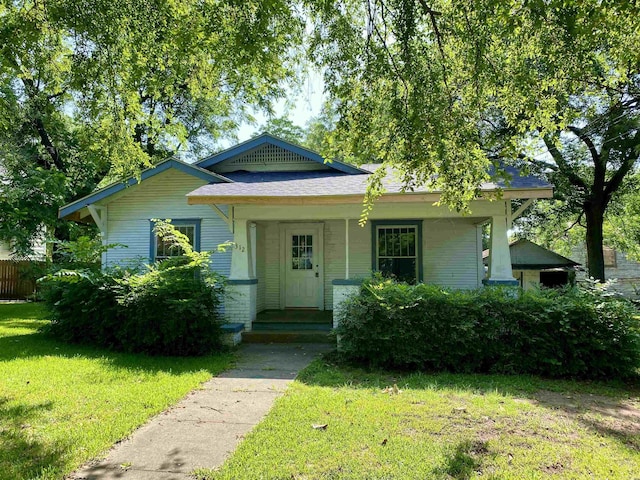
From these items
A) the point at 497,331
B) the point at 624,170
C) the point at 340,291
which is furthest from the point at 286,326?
the point at 624,170

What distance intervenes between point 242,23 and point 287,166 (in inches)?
280

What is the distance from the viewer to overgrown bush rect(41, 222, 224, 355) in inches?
289

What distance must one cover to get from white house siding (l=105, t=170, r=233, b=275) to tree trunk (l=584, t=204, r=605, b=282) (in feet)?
42.3

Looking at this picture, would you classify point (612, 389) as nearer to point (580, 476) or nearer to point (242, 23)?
point (580, 476)

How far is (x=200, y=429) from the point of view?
163 inches

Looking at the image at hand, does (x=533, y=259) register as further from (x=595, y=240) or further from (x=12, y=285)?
(x=12, y=285)

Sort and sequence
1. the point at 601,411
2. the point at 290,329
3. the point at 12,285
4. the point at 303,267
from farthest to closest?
the point at 12,285, the point at 303,267, the point at 290,329, the point at 601,411

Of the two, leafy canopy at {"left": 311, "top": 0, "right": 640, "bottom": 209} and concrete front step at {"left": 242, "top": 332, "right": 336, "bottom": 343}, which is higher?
leafy canopy at {"left": 311, "top": 0, "right": 640, "bottom": 209}

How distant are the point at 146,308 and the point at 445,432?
547 centimetres

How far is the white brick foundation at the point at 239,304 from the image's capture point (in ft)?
28.0

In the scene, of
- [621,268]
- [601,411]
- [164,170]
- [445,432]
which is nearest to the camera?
[445,432]

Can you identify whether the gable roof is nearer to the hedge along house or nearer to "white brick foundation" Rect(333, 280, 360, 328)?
the hedge along house

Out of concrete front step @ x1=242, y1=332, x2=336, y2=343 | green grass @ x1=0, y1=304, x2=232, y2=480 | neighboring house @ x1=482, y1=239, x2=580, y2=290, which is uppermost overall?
neighboring house @ x1=482, y1=239, x2=580, y2=290

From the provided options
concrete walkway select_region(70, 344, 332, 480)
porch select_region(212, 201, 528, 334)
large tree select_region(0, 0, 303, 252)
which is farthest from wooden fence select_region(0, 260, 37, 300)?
concrete walkway select_region(70, 344, 332, 480)
